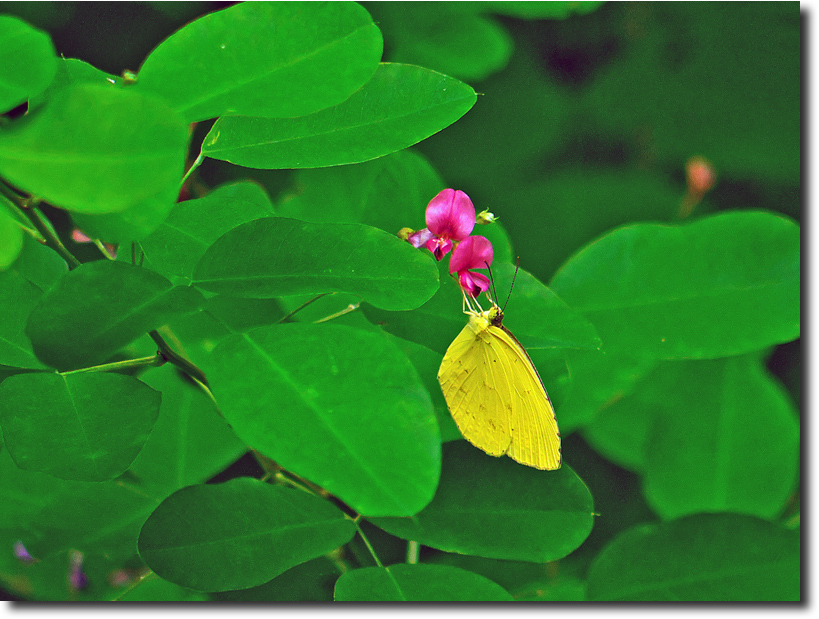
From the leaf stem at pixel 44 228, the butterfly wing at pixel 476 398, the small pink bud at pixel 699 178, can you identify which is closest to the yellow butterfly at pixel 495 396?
the butterfly wing at pixel 476 398

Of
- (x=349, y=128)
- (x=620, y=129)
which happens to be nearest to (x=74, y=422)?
(x=349, y=128)

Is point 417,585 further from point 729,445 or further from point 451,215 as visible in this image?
point 729,445

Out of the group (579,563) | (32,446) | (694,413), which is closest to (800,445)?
(694,413)

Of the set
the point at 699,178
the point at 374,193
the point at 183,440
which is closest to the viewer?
the point at 374,193

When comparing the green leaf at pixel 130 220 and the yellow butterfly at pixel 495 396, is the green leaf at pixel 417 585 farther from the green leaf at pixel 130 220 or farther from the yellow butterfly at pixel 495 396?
the green leaf at pixel 130 220

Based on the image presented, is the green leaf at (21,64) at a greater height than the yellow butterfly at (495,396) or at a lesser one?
greater
